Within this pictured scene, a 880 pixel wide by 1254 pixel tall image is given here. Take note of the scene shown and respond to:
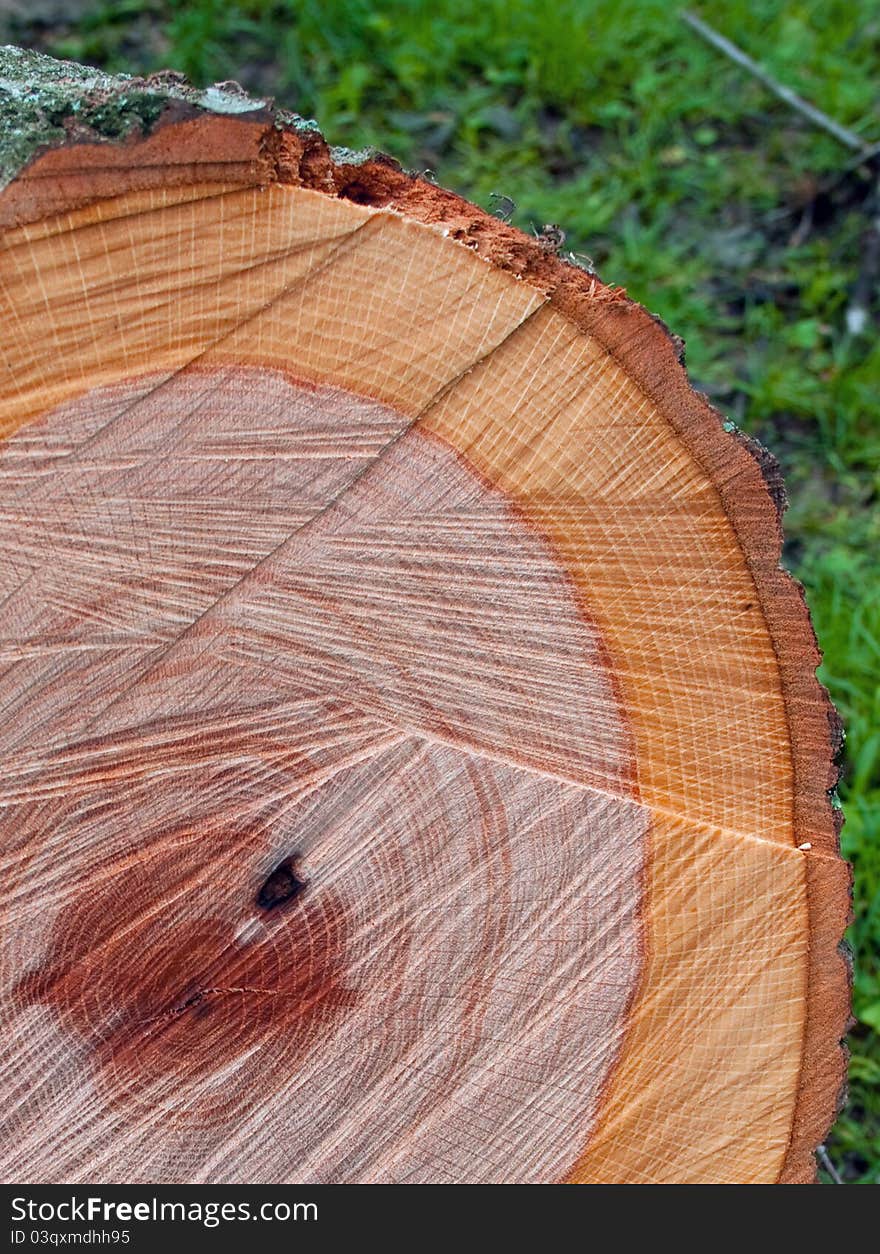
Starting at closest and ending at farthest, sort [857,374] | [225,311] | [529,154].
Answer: [225,311] < [857,374] < [529,154]

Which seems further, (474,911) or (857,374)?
(857,374)

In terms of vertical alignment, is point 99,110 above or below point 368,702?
above

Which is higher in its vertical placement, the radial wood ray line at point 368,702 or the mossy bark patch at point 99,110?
the mossy bark patch at point 99,110

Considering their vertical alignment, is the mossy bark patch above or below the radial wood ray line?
above

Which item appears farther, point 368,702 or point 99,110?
point 368,702

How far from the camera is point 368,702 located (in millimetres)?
1162

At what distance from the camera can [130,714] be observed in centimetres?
113

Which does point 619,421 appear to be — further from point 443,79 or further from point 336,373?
point 443,79

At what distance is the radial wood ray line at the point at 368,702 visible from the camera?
3.46 feet

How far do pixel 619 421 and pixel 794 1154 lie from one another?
87 centimetres

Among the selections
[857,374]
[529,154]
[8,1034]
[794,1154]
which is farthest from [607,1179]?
[529,154]

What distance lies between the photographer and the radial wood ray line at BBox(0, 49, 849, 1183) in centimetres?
105

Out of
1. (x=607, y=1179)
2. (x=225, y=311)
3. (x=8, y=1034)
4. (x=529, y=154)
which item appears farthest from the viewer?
(x=529, y=154)

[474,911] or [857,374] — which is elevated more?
[857,374]
